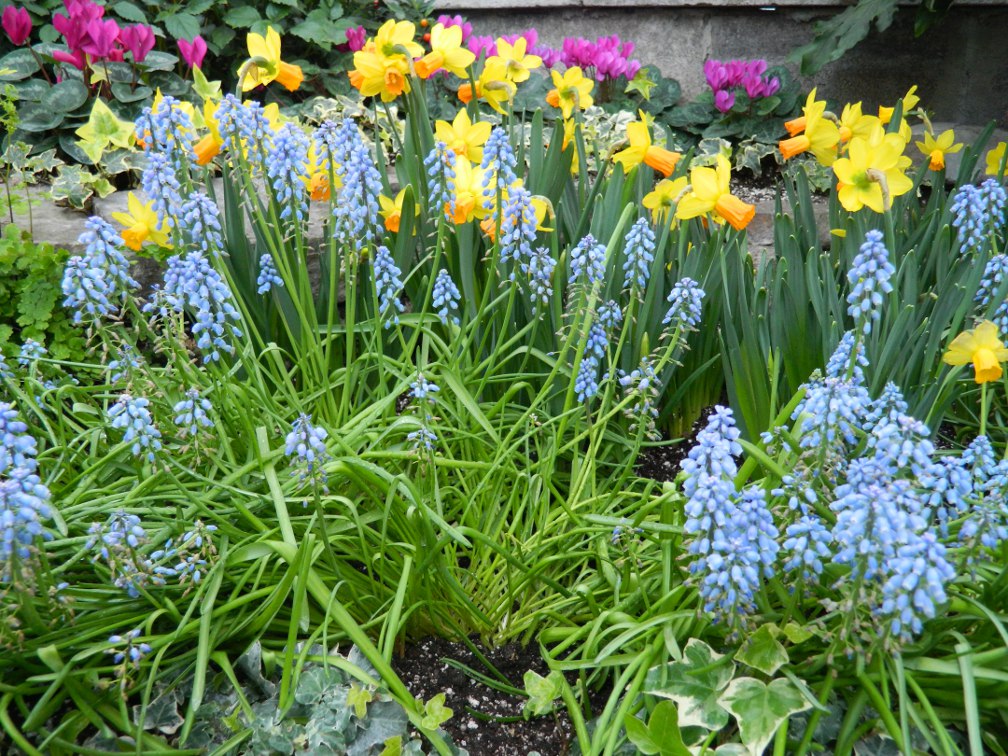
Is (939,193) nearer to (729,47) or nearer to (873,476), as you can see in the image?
(873,476)

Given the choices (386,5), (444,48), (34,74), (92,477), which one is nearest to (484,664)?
(92,477)

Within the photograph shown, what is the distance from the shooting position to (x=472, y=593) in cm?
196

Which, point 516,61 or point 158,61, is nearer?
point 516,61

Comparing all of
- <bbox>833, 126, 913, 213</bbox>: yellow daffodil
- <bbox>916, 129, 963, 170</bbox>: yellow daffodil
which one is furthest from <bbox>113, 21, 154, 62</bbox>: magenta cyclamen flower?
<bbox>916, 129, 963, 170</bbox>: yellow daffodil

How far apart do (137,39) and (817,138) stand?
2.74 m

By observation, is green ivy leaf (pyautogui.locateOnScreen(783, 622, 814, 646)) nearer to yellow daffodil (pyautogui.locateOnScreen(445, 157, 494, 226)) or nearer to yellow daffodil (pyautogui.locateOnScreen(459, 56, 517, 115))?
yellow daffodil (pyautogui.locateOnScreen(445, 157, 494, 226))

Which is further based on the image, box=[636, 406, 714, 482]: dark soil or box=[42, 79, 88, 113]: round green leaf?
box=[42, 79, 88, 113]: round green leaf

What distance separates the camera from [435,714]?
1560 millimetres

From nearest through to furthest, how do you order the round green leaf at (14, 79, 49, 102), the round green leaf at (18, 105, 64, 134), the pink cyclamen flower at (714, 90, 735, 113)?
1. the round green leaf at (18, 105, 64, 134)
2. the round green leaf at (14, 79, 49, 102)
3. the pink cyclamen flower at (714, 90, 735, 113)

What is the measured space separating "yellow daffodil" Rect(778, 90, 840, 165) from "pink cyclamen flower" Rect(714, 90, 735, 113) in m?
1.99

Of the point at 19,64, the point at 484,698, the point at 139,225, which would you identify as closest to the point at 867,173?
the point at 484,698

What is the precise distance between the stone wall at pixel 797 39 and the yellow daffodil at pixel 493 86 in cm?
249

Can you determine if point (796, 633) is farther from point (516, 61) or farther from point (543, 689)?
point (516, 61)

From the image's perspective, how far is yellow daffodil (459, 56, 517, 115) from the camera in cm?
262
